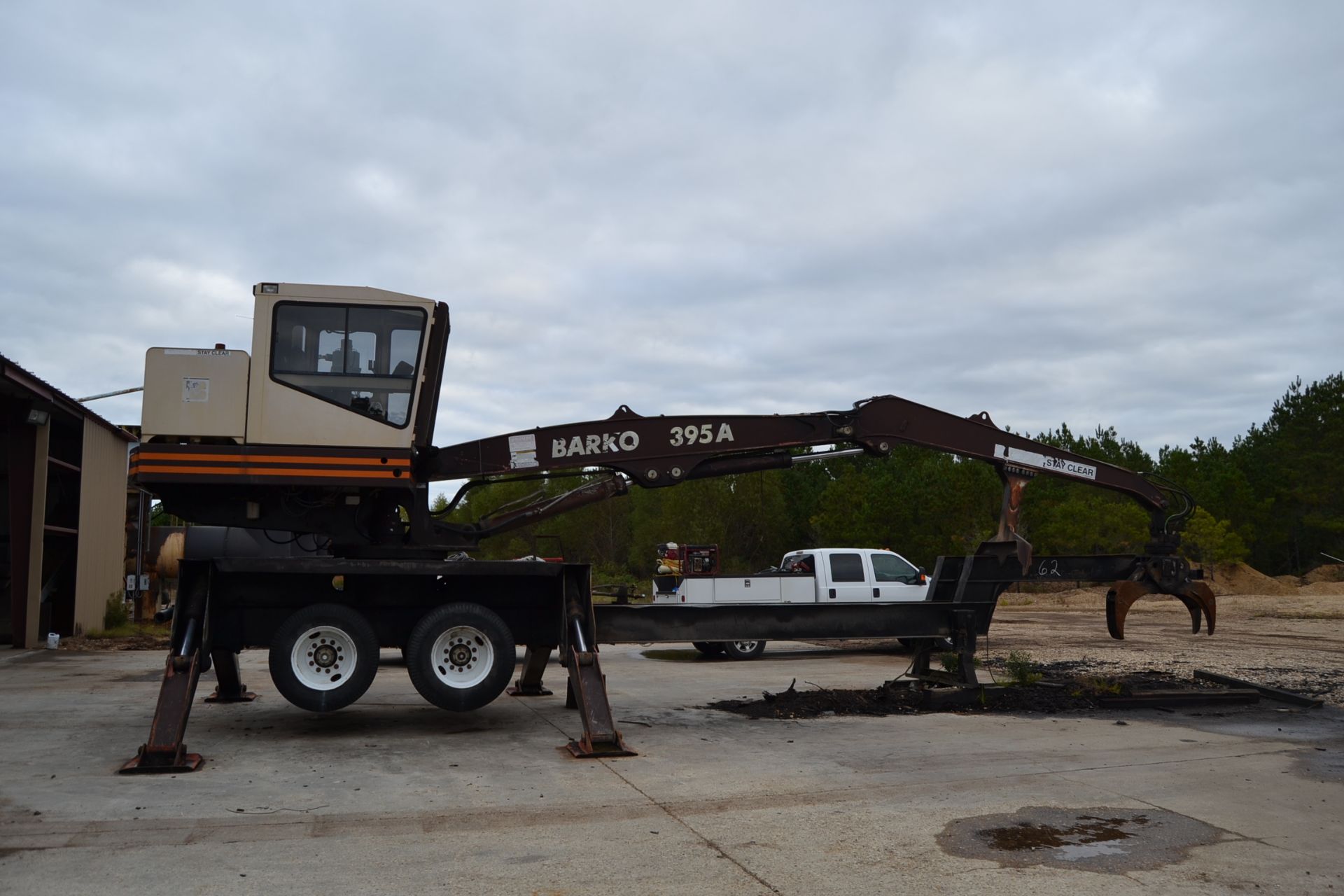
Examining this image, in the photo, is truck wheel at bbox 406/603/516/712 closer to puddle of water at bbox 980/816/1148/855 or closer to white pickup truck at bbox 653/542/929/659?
puddle of water at bbox 980/816/1148/855

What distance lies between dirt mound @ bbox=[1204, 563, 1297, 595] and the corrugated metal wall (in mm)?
45775

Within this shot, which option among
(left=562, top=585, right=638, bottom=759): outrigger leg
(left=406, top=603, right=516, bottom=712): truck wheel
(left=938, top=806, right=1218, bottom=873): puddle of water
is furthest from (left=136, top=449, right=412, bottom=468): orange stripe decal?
(left=938, top=806, right=1218, bottom=873): puddle of water

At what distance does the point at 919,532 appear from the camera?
53.6 metres

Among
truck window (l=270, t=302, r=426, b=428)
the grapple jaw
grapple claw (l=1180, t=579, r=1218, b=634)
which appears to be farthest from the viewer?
grapple claw (l=1180, t=579, r=1218, b=634)

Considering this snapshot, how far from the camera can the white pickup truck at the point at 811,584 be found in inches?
730

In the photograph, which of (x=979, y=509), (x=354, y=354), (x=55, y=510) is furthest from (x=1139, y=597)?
(x=979, y=509)

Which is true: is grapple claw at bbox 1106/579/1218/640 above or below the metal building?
below

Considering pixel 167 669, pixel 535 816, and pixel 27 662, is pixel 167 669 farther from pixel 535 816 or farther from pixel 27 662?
pixel 27 662

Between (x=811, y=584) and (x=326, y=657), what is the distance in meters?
10.7

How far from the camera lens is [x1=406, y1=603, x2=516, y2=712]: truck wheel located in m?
9.68

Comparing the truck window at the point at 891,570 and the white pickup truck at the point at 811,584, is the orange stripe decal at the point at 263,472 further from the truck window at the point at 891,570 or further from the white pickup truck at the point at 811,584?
the truck window at the point at 891,570

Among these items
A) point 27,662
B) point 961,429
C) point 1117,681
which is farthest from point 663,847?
point 27,662

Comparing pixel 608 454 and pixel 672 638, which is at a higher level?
pixel 608 454

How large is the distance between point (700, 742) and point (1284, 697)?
744cm
